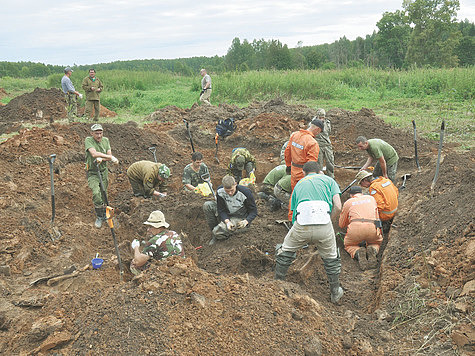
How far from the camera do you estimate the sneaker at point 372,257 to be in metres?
5.21

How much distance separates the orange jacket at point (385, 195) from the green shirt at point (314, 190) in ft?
5.61

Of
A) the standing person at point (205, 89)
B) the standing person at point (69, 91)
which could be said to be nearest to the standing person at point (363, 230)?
the standing person at point (69, 91)

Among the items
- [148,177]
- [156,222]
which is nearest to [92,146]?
[148,177]

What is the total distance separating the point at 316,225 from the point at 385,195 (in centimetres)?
230

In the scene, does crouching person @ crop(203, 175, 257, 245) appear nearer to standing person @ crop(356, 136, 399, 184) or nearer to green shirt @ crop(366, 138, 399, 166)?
standing person @ crop(356, 136, 399, 184)

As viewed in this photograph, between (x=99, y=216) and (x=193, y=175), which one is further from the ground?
(x=193, y=175)

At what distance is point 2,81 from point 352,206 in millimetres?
29679

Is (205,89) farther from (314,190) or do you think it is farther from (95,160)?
(314,190)

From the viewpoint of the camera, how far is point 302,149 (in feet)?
20.3

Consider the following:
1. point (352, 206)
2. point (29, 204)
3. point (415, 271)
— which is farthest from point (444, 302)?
point (29, 204)

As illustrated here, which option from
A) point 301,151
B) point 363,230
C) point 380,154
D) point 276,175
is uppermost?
point 301,151

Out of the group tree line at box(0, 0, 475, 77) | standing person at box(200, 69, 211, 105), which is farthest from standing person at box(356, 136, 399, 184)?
tree line at box(0, 0, 475, 77)

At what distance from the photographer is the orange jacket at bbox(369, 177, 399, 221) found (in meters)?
5.89

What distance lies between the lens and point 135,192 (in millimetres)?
7277
